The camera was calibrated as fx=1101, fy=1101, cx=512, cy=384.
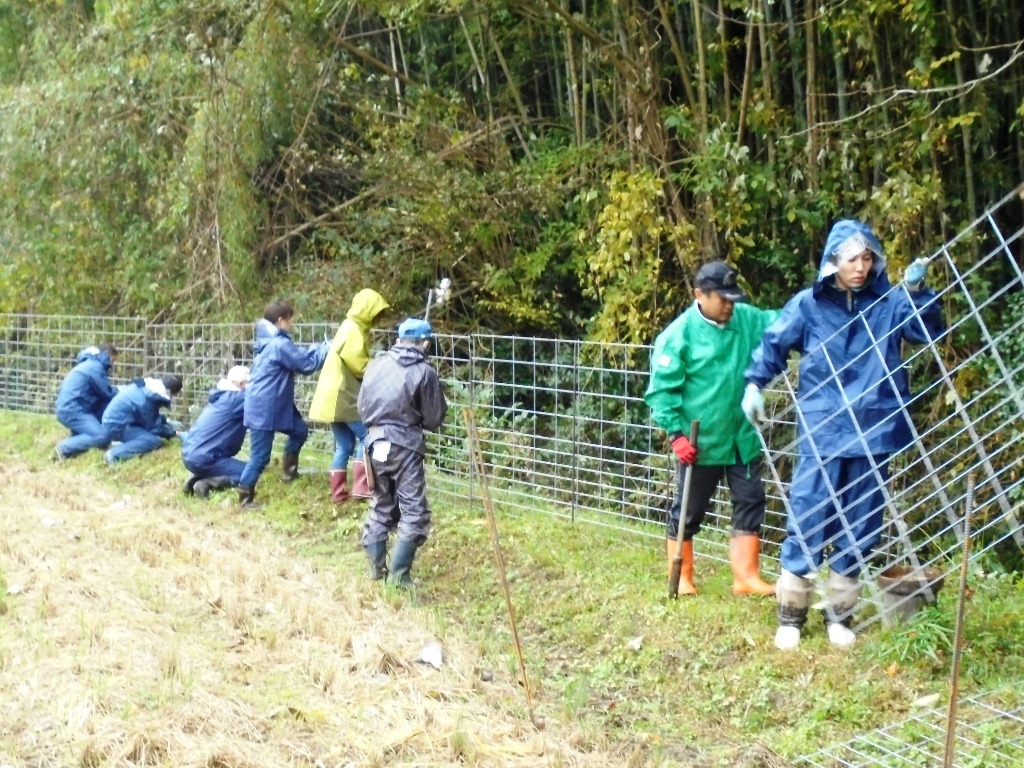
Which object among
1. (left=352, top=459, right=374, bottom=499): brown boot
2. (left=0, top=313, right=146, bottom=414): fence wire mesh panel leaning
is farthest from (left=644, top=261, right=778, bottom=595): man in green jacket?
(left=0, top=313, right=146, bottom=414): fence wire mesh panel leaning

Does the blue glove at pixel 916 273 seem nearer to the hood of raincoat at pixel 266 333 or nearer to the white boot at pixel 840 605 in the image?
the white boot at pixel 840 605

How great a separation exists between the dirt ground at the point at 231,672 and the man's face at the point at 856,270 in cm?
211

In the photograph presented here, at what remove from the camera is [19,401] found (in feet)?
41.7

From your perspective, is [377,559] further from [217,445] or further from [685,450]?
[217,445]

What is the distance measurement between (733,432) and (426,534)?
1781 mm

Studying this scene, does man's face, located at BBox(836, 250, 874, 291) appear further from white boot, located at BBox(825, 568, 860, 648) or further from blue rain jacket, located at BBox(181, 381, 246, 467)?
blue rain jacket, located at BBox(181, 381, 246, 467)

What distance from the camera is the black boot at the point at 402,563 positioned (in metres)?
5.96

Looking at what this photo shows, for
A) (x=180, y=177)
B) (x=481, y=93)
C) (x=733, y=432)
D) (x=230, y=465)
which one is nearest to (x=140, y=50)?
(x=180, y=177)

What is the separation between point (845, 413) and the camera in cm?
465

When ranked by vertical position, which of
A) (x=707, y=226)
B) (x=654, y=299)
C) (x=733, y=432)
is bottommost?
(x=733, y=432)

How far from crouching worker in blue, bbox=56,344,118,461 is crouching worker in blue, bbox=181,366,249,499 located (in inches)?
79.2

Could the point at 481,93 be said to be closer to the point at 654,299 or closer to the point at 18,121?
the point at 654,299

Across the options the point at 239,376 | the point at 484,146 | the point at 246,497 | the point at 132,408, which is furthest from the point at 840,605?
the point at 132,408

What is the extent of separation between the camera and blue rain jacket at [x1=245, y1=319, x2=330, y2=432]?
781 cm
